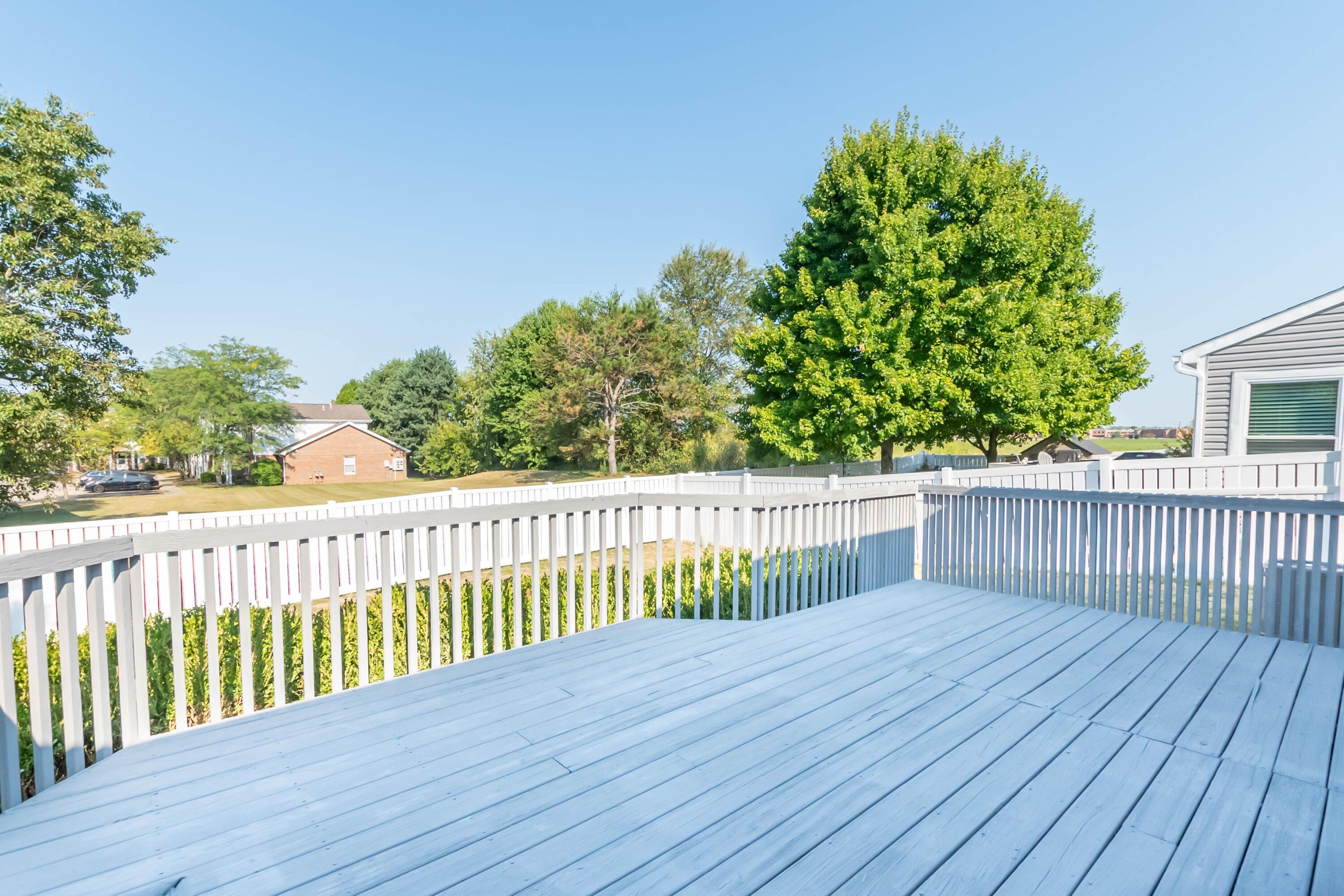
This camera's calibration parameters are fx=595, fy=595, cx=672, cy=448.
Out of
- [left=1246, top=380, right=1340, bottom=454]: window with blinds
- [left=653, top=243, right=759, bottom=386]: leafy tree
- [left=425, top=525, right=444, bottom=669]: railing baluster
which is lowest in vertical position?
[left=425, top=525, right=444, bottom=669]: railing baluster

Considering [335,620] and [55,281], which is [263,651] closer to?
[335,620]

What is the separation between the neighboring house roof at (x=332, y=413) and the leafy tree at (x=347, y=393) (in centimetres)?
2571

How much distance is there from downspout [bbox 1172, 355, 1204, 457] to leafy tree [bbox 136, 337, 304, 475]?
42.2 metres

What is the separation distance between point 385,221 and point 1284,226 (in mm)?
26359

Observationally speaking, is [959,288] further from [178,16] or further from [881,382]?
[178,16]

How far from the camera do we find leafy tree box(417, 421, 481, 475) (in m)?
37.6

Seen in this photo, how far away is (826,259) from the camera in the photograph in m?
13.5

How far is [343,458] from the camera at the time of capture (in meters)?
38.1

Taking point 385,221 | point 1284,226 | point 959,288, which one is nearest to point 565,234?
point 385,221

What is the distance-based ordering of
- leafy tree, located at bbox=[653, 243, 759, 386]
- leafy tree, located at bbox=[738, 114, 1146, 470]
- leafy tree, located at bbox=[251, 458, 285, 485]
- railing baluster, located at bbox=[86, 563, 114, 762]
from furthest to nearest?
leafy tree, located at bbox=[251, 458, 285, 485] → leafy tree, located at bbox=[653, 243, 759, 386] → leafy tree, located at bbox=[738, 114, 1146, 470] → railing baluster, located at bbox=[86, 563, 114, 762]

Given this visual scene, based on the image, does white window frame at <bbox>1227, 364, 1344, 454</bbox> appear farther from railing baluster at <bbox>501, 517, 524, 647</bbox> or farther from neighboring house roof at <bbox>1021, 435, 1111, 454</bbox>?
railing baluster at <bbox>501, 517, 524, 647</bbox>

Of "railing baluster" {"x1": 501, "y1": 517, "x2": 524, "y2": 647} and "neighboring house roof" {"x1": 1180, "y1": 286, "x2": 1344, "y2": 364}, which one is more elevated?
"neighboring house roof" {"x1": 1180, "y1": 286, "x2": 1344, "y2": 364}

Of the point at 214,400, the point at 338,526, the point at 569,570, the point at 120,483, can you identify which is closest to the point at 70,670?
the point at 338,526

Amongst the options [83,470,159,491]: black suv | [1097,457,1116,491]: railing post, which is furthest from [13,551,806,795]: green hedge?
[83,470,159,491]: black suv
